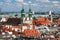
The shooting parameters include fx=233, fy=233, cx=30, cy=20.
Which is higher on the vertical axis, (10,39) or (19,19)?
(19,19)

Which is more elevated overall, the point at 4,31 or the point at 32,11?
the point at 32,11

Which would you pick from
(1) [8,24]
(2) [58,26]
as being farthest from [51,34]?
(1) [8,24]

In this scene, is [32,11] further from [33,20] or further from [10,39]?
[10,39]

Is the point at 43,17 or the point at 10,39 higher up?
the point at 43,17

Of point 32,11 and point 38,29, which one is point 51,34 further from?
point 32,11

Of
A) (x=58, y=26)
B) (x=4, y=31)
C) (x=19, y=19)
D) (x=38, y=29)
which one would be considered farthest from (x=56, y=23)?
(x=4, y=31)

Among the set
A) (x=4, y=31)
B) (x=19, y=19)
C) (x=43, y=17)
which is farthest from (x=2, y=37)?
(x=43, y=17)

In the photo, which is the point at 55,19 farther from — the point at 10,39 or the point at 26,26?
the point at 10,39
